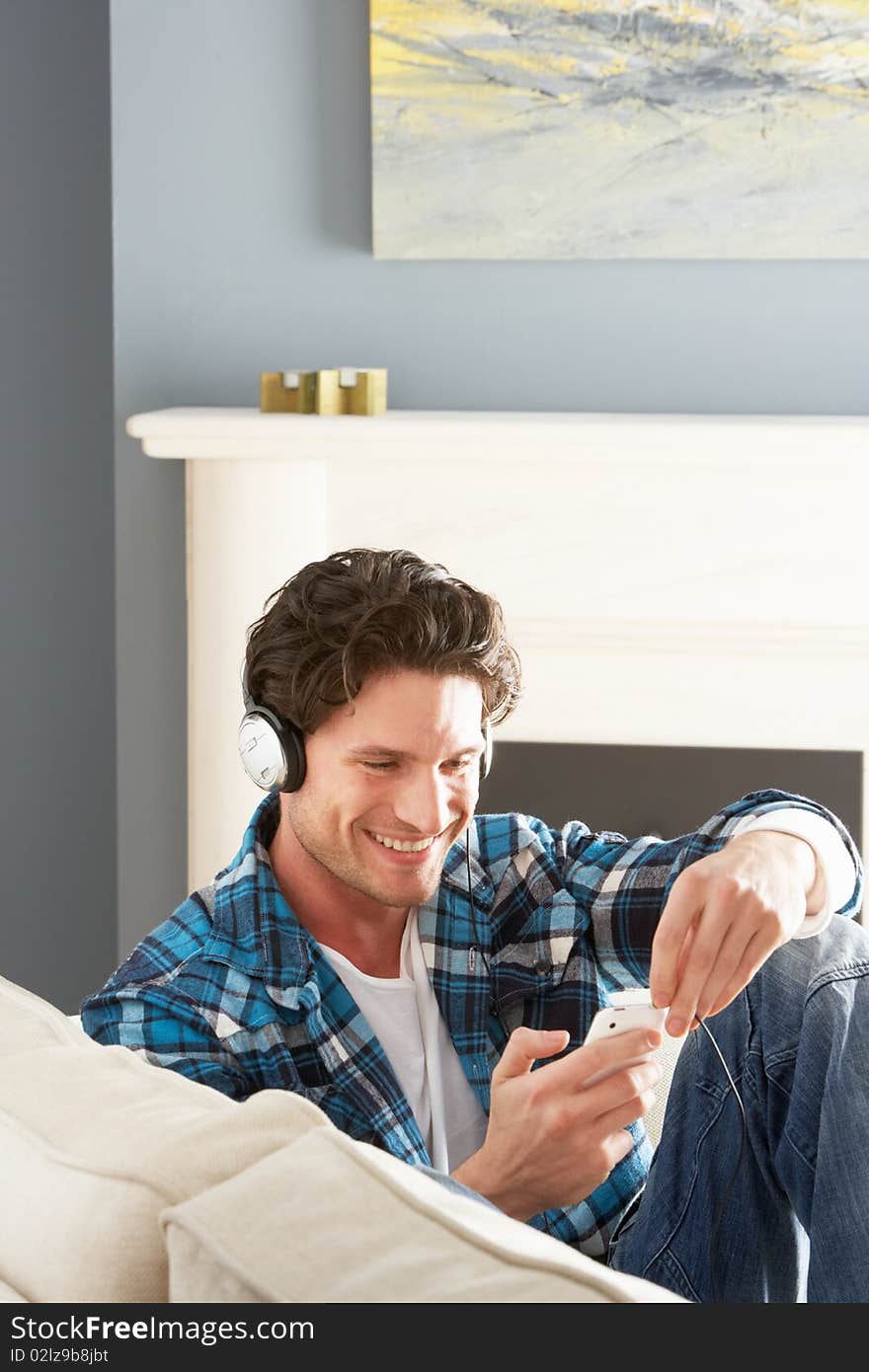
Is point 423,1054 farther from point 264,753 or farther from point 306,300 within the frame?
point 306,300

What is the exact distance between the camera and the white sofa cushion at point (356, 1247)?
1.75 feet

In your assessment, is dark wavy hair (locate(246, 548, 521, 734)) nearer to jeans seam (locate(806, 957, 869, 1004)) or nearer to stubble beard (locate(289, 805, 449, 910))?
stubble beard (locate(289, 805, 449, 910))

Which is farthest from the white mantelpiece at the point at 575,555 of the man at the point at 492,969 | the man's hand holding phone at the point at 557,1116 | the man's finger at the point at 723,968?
the man's hand holding phone at the point at 557,1116

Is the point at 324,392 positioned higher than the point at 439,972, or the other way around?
the point at 324,392

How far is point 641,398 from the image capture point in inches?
92.9

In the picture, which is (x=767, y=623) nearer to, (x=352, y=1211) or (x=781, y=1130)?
(x=781, y=1130)

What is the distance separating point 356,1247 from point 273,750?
2.78 ft

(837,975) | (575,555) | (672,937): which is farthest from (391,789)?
(575,555)

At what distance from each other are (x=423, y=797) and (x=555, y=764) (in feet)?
3.37

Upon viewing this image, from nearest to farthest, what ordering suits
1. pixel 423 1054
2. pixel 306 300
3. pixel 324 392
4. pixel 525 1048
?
pixel 525 1048 < pixel 423 1054 < pixel 324 392 < pixel 306 300

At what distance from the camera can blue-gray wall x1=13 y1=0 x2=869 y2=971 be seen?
233 cm

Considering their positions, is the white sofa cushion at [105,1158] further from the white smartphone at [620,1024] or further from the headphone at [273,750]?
the headphone at [273,750]

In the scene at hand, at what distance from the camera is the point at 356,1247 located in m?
0.56

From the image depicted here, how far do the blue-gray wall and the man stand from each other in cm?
98
